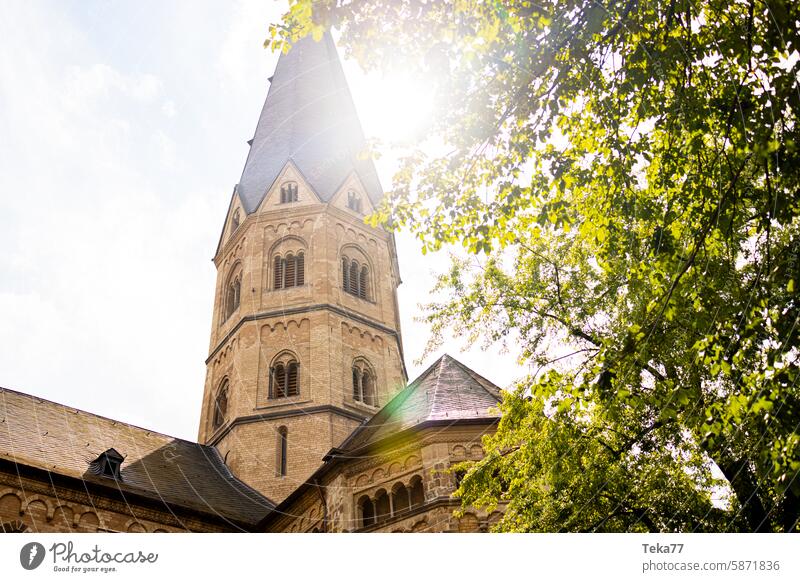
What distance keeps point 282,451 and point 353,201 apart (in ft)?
35.1

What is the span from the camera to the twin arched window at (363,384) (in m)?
22.8

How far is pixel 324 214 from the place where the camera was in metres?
26.6

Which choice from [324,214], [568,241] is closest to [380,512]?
[568,241]

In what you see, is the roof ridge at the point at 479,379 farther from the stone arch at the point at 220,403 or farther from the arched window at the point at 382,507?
the stone arch at the point at 220,403

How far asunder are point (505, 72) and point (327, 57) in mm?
28046

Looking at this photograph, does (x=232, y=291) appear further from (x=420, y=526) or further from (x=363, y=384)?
(x=420, y=526)

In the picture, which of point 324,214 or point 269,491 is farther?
point 324,214

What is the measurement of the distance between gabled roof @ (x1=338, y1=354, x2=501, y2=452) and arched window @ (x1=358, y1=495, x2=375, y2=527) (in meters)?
1.15

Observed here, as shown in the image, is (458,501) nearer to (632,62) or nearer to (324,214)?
(632,62)

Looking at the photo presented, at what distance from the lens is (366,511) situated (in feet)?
49.0

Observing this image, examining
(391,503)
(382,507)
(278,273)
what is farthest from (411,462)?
(278,273)

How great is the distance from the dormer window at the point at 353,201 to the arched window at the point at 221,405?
8.30 metres

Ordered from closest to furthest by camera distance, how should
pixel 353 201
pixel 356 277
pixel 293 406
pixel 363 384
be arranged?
pixel 293 406, pixel 363 384, pixel 356 277, pixel 353 201

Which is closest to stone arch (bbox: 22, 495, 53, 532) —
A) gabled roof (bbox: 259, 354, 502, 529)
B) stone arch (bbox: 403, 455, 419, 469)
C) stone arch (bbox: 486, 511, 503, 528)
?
gabled roof (bbox: 259, 354, 502, 529)
